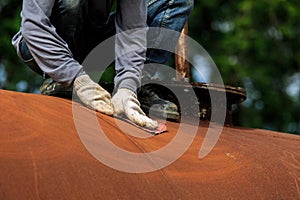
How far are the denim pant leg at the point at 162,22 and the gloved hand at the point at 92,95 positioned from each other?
0.75 meters

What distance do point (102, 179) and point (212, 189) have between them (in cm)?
44

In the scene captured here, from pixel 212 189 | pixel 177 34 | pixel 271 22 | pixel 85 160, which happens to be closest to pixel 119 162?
pixel 85 160

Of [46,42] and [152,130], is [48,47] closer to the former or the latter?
[46,42]

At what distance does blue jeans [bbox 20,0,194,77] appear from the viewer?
118 inches

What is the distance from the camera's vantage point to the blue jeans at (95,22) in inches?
118

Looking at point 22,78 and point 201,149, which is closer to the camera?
point 201,149

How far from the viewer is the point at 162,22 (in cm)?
354

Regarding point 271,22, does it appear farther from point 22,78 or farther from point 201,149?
point 201,149

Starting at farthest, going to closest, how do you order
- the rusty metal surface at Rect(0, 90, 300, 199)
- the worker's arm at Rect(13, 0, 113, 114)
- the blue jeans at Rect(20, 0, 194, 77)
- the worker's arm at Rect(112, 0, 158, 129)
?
the blue jeans at Rect(20, 0, 194, 77)
the worker's arm at Rect(112, 0, 158, 129)
the worker's arm at Rect(13, 0, 113, 114)
the rusty metal surface at Rect(0, 90, 300, 199)

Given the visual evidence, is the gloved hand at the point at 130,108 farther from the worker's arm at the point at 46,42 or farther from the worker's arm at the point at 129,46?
the worker's arm at the point at 46,42

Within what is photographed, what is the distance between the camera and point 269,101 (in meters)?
13.8

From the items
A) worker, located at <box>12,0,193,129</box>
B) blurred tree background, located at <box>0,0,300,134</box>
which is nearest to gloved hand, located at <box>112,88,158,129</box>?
worker, located at <box>12,0,193,129</box>

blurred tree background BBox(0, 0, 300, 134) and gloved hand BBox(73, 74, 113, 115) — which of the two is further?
blurred tree background BBox(0, 0, 300, 134)

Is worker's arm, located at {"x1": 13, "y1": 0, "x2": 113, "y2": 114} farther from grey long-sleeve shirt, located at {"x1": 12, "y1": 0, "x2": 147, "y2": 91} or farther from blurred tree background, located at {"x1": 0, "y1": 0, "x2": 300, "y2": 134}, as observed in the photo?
blurred tree background, located at {"x1": 0, "y1": 0, "x2": 300, "y2": 134}
